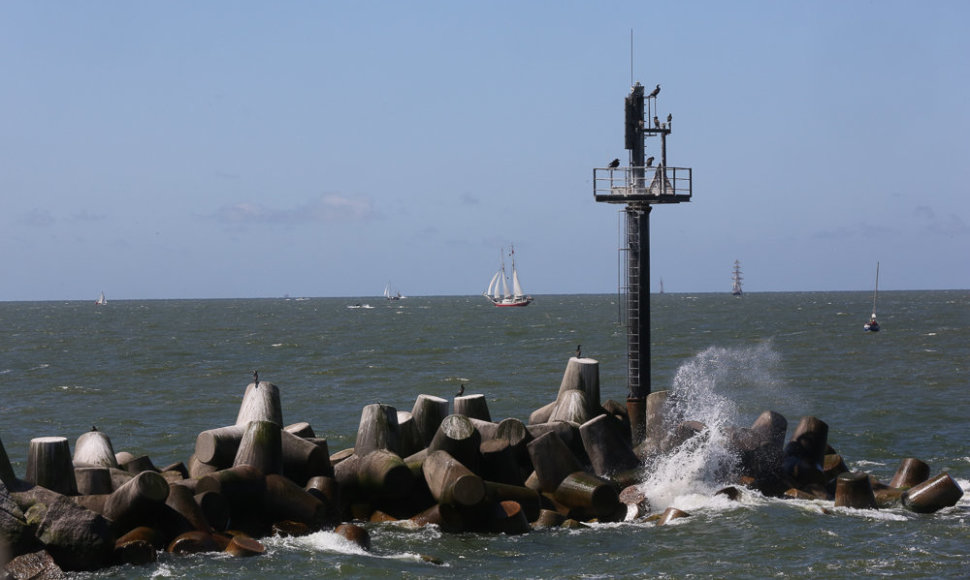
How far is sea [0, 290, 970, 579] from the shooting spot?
1636cm

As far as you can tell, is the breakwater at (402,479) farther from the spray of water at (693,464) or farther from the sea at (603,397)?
the sea at (603,397)

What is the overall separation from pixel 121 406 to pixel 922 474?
2723 cm

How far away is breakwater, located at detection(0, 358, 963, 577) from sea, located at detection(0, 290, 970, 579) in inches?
14.2

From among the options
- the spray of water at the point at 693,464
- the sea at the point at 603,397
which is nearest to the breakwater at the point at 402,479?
the spray of water at the point at 693,464

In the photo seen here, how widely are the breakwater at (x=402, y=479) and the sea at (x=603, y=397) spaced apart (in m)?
0.36

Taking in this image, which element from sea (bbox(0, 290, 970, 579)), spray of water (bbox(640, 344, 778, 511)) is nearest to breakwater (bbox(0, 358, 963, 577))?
spray of water (bbox(640, 344, 778, 511))

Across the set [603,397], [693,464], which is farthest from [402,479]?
[603,397]

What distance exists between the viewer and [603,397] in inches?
1540

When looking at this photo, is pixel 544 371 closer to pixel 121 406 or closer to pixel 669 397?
pixel 121 406

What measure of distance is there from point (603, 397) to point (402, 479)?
859 inches

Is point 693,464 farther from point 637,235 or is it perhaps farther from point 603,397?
point 603,397

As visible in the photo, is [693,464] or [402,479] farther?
[693,464]

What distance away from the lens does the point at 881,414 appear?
33844 millimetres

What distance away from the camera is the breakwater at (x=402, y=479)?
15.6 meters
